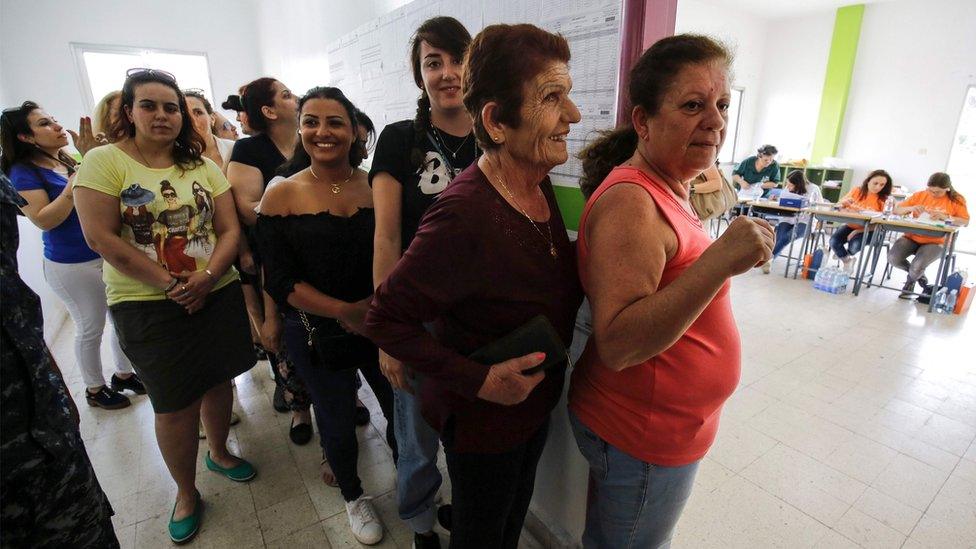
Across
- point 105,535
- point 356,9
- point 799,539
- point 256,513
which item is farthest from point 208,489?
point 356,9

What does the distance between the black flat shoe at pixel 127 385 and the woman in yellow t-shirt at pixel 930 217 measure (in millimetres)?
6512

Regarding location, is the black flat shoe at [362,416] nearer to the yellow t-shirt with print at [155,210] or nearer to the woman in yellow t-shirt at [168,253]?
the woman in yellow t-shirt at [168,253]

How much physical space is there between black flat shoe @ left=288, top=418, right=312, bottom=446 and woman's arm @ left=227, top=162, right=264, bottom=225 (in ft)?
3.50

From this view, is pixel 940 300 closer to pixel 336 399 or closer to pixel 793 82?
pixel 336 399

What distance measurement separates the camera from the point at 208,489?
6.21 ft

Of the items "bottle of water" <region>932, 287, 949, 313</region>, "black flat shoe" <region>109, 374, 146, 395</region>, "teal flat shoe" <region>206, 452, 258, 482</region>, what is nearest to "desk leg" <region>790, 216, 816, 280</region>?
"bottle of water" <region>932, 287, 949, 313</region>

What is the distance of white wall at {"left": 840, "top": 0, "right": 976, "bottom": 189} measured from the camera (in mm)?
6734

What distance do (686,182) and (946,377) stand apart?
3.32m

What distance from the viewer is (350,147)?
149cm

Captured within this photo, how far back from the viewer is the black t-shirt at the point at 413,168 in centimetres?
124

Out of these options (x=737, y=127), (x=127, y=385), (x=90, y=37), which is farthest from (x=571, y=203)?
(x=737, y=127)

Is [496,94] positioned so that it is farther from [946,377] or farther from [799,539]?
[946,377]

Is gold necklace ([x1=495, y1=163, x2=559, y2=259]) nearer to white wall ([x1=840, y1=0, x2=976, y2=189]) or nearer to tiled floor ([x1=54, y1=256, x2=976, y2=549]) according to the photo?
tiled floor ([x1=54, y1=256, x2=976, y2=549])

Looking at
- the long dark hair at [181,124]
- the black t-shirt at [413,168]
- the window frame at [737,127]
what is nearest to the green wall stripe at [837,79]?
the window frame at [737,127]
